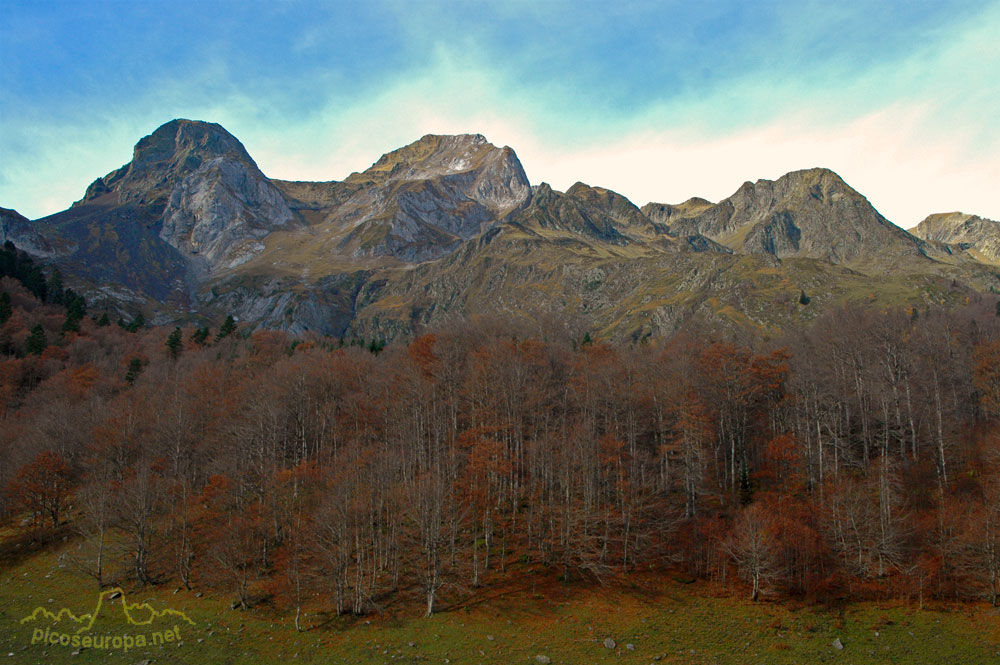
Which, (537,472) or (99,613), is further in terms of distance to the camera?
(537,472)

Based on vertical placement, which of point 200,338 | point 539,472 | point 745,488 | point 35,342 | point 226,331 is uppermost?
point 226,331

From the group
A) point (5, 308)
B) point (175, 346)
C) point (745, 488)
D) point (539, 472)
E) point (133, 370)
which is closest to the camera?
point (745, 488)

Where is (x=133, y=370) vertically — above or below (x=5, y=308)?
below

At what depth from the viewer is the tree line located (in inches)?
1718

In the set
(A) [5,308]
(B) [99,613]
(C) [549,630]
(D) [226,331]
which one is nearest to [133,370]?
(D) [226,331]

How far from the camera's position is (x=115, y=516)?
47844mm

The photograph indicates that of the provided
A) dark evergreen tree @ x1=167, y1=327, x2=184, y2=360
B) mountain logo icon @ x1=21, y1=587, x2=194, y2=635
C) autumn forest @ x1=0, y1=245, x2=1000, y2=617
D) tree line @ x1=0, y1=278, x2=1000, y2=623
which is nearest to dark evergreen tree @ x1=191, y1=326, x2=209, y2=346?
dark evergreen tree @ x1=167, y1=327, x2=184, y2=360

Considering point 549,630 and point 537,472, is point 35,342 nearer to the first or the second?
point 537,472

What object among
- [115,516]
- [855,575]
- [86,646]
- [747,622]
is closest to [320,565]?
[86,646]

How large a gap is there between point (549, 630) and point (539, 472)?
20.7 metres

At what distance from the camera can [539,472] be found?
188 feet

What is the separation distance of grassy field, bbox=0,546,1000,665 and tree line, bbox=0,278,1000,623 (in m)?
2.26

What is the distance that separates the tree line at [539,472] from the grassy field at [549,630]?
2264 mm

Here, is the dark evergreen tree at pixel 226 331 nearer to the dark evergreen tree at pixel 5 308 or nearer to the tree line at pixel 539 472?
the dark evergreen tree at pixel 5 308
